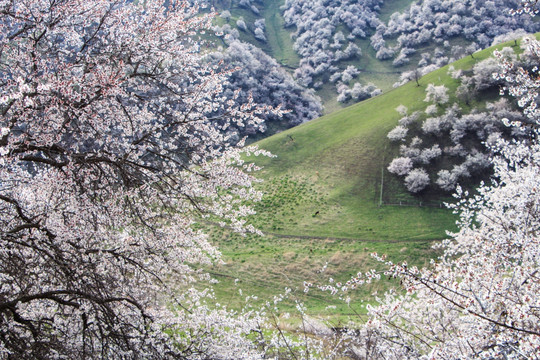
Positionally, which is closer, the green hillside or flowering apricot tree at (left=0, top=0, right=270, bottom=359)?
flowering apricot tree at (left=0, top=0, right=270, bottom=359)

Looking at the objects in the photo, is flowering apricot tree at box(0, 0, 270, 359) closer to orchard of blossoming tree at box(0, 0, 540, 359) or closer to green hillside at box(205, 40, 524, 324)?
orchard of blossoming tree at box(0, 0, 540, 359)

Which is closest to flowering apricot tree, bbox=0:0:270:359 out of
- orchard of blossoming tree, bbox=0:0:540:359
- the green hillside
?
orchard of blossoming tree, bbox=0:0:540:359

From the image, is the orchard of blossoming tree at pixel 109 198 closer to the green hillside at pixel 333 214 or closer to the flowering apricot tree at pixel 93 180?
the flowering apricot tree at pixel 93 180

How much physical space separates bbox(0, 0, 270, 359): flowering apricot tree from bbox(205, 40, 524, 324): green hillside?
14.7 meters

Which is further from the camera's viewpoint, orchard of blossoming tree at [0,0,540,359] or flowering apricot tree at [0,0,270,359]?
flowering apricot tree at [0,0,270,359]

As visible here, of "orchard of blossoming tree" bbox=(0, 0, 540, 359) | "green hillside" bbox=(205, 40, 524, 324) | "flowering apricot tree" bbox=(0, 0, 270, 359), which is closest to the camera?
"orchard of blossoming tree" bbox=(0, 0, 540, 359)

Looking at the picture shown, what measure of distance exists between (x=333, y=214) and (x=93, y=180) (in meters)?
36.9

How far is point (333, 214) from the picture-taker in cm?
4247

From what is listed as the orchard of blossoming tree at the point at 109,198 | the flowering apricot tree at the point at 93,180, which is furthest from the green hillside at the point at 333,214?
the flowering apricot tree at the point at 93,180

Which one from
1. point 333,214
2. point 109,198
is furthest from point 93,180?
point 333,214

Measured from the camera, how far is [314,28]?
500 feet

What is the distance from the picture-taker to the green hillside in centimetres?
3162

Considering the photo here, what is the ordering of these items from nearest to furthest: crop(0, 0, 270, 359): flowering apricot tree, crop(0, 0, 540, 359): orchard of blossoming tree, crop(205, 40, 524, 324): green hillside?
crop(0, 0, 540, 359): orchard of blossoming tree, crop(0, 0, 270, 359): flowering apricot tree, crop(205, 40, 524, 324): green hillside

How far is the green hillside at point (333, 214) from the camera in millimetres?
31625
